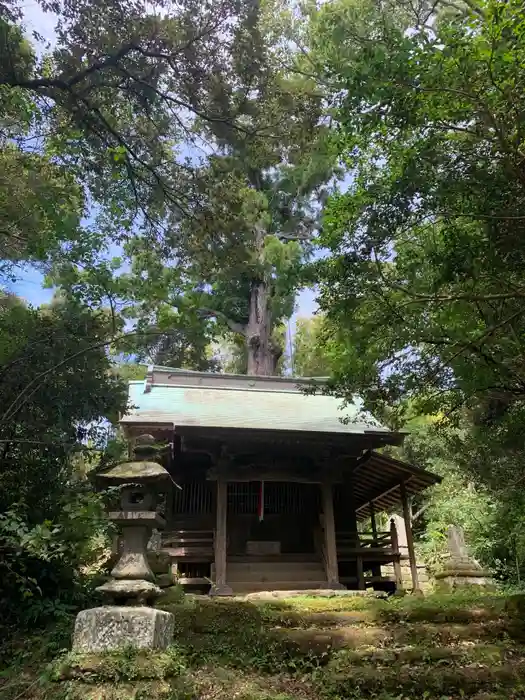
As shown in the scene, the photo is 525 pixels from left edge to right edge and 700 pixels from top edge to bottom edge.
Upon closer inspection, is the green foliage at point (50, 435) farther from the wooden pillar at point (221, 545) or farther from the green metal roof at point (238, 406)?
the wooden pillar at point (221, 545)

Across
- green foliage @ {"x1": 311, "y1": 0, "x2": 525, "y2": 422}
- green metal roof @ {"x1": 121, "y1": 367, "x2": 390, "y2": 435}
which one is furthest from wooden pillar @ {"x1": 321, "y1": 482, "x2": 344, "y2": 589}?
green foliage @ {"x1": 311, "y1": 0, "x2": 525, "y2": 422}

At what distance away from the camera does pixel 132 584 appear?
4.48m

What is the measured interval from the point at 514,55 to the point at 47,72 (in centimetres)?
528

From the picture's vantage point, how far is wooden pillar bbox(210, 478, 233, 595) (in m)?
8.60

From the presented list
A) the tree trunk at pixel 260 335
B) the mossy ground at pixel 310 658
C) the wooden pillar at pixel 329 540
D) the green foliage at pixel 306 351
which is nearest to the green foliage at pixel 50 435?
the mossy ground at pixel 310 658

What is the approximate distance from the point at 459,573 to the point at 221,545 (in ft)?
15.3

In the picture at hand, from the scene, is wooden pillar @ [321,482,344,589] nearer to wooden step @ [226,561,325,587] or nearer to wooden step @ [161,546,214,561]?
wooden step @ [226,561,325,587]

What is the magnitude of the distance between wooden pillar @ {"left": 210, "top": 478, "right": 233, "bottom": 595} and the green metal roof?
1.28 metres

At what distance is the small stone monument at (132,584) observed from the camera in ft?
14.0

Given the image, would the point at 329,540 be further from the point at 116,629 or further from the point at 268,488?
the point at 116,629

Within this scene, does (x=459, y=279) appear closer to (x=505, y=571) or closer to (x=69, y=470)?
(x=69, y=470)

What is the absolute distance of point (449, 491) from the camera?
1666 centimetres

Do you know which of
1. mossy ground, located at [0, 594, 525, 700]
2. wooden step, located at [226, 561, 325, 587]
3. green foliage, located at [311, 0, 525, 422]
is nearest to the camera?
mossy ground, located at [0, 594, 525, 700]

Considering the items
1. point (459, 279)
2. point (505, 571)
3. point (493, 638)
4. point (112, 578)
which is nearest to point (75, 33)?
point (459, 279)
